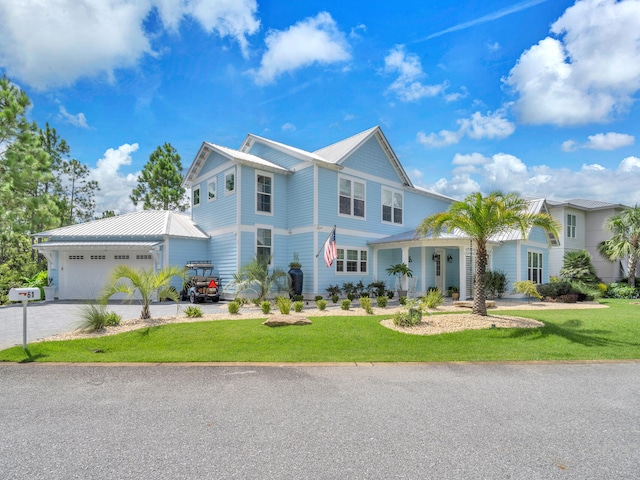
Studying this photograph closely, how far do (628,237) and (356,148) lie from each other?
768 inches

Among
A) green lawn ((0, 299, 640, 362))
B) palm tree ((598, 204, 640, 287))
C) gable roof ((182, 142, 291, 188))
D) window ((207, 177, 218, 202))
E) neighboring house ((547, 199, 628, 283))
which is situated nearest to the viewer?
green lawn ((0, 299, 640, 362))

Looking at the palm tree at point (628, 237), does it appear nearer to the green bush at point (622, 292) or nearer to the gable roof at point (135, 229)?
the green bush at point (622, 292)

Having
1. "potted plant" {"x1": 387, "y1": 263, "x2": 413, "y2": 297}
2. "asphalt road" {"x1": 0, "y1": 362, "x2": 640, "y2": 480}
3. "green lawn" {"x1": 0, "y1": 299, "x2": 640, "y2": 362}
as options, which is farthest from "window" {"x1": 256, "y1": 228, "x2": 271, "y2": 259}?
"asphalt road" {"x1": 0, "y1": 362, "x2": 640, "y2": 480}

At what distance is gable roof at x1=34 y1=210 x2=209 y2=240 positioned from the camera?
19.4 m

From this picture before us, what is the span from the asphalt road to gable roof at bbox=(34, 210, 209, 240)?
43.5ft

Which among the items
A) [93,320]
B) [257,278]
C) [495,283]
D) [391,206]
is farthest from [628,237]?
[93,320]

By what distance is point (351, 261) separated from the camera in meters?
20.0

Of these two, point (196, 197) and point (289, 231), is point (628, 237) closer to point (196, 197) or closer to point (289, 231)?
point (289, 231)

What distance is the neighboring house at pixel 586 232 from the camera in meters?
29.0

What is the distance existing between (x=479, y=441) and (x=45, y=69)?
19.6m

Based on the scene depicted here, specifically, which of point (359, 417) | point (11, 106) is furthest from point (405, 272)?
point (11, 106)

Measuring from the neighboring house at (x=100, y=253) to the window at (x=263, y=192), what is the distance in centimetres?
391

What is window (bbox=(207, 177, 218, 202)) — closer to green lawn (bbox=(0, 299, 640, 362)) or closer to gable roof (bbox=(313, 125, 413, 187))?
gable roof (bbox=(313, 125, 413, 187))

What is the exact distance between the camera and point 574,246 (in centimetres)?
2991
